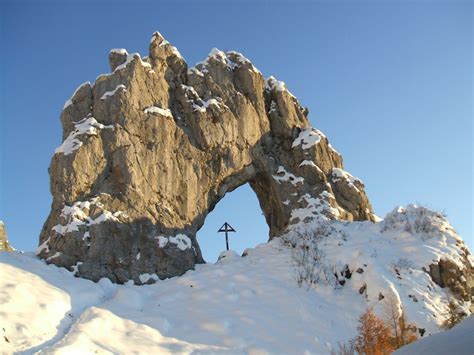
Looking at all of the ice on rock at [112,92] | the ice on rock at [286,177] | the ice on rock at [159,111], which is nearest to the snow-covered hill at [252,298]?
the ice on rock at [286,177]

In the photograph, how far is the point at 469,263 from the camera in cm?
2922

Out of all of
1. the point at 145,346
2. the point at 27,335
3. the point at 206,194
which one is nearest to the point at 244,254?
the point at 206,194

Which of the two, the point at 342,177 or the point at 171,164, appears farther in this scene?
the point at 342,177

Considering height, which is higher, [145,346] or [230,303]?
[230,303]

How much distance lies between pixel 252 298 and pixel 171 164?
520 inches

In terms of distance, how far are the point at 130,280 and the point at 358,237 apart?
15.3 meters

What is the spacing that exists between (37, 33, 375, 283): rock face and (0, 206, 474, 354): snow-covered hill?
2.51m

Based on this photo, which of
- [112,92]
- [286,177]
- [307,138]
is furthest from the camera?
A: [307,138]

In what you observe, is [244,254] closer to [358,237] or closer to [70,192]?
[358,237]

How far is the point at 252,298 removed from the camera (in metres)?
23.7

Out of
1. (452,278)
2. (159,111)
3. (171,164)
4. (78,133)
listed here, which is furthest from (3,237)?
(452,278)

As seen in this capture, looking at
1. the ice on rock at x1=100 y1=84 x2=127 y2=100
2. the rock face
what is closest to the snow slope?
the rock face

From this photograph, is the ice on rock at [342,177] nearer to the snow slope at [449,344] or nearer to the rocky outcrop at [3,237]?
the rocky outcrop at [3,237]

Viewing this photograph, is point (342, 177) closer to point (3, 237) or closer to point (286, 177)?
point (286, 177)
